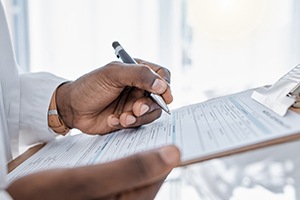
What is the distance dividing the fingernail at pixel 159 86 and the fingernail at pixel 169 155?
0.91 ft

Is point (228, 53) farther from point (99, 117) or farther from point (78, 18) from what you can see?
point (99, 117)

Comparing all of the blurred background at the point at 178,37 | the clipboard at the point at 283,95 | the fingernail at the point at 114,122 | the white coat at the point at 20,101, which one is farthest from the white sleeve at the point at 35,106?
the blurred background at the point at 178,37

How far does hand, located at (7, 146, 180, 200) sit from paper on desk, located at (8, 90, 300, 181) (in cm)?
3

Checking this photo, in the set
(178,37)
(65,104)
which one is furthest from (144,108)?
(178,37)

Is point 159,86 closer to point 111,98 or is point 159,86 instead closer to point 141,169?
point 111,98

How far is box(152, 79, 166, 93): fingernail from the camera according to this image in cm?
56

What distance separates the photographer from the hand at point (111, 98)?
570 millimetres

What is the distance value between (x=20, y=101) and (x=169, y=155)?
0.46 meters

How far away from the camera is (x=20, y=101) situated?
669 mm

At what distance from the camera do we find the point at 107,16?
143cm

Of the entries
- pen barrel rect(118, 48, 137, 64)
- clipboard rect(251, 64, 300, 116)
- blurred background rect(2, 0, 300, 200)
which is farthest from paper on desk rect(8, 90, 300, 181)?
blurred background rect(2, 0, 300, 200)

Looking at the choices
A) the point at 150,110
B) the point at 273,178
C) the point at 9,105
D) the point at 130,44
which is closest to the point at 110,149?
the point at 150,110

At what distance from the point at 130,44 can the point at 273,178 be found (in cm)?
75

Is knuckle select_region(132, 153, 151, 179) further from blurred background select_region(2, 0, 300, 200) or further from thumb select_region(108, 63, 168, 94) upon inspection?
blurred background select_region(2, 0, 300, 200)
